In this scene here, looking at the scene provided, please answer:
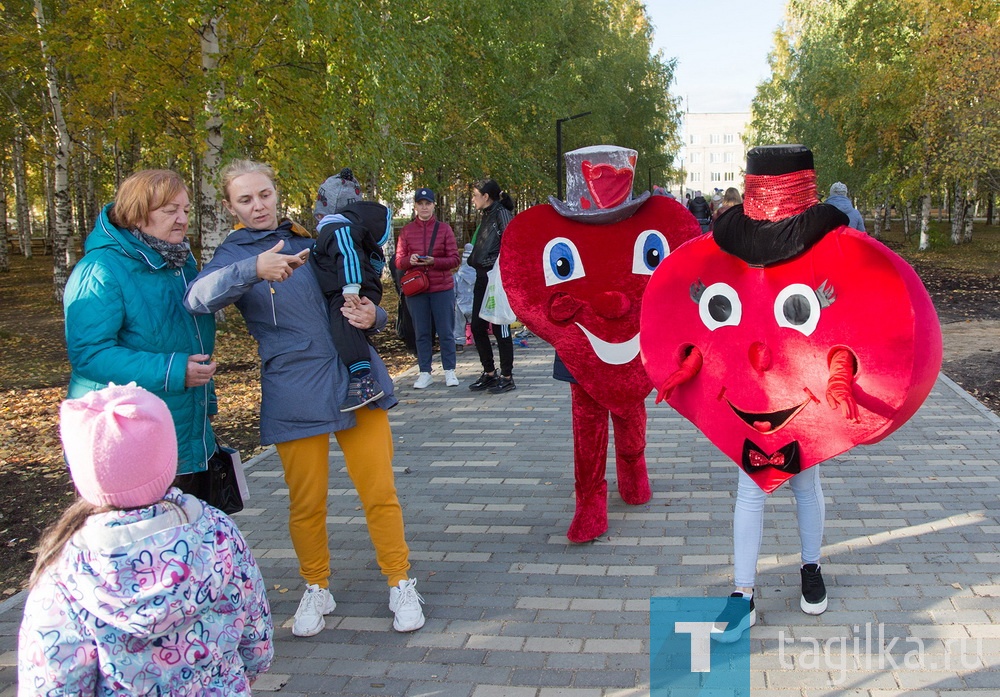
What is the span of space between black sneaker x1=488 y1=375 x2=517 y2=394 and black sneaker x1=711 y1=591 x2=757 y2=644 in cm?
538

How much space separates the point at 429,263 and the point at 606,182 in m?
4.21

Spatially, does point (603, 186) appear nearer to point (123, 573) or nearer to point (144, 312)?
point (144, 312)

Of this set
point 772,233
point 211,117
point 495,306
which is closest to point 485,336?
point 495,306

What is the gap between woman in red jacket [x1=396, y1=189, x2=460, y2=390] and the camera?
28.3 feet

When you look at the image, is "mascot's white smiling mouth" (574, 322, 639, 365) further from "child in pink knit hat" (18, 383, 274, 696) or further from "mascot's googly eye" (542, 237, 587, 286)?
"child in pink knit hat" (18, 383, 274, 696)

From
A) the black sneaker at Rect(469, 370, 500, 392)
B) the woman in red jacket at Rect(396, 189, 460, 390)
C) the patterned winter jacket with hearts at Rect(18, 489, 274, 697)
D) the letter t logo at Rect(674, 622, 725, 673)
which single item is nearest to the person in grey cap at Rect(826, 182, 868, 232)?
the black sneaker at Rect(469, 370, 500, 392)

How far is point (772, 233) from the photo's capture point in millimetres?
3459

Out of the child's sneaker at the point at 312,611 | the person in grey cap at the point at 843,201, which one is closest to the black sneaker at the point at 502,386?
the person in grey cap at the point at 843,201

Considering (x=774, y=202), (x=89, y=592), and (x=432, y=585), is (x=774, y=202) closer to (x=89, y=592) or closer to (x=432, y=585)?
(x=432, y=585)

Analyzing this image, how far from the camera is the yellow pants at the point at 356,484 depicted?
3.86m

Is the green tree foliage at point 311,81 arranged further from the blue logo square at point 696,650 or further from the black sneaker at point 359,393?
the blue logo square at point 696,650

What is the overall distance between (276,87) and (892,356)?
12481 mm

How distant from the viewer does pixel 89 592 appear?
6.46ft

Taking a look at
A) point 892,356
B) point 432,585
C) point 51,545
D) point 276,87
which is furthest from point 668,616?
point 276,87
